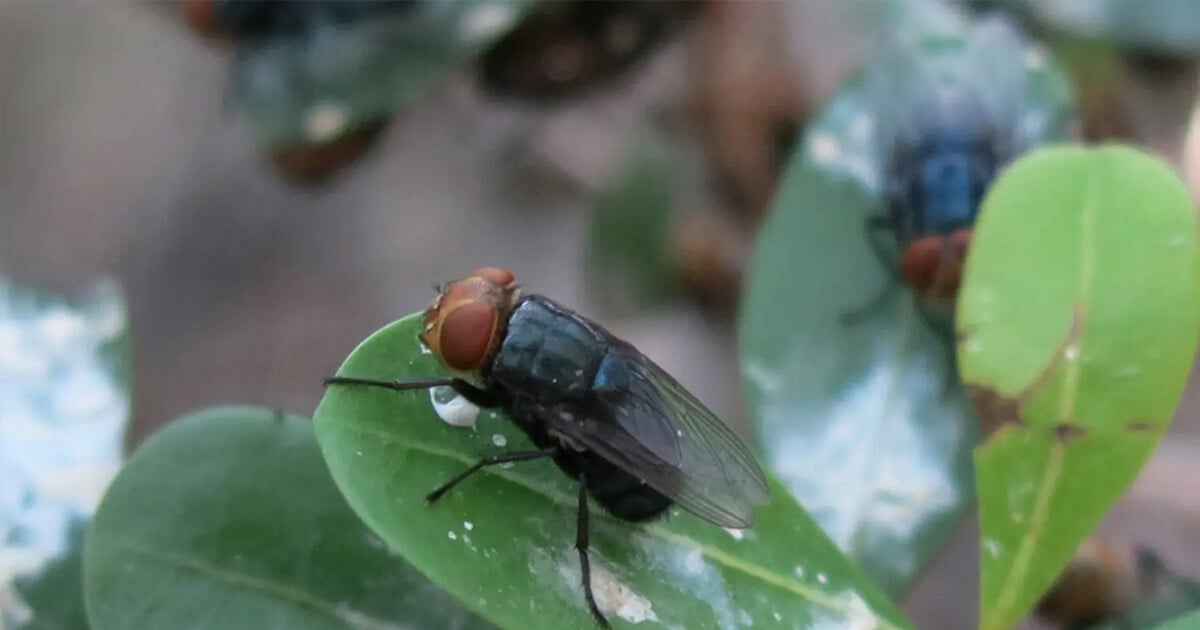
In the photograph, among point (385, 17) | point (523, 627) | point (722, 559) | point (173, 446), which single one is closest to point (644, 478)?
point (722, 559)

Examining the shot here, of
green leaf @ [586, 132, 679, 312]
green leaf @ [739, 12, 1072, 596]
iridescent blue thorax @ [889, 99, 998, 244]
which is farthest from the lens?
green leaf @ [586, 132, 679, 312]

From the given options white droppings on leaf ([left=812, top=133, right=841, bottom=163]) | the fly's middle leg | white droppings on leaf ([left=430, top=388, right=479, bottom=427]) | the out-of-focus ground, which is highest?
Result: white droppings on leaf ([left=812, top=133, right=841, bottom=163])

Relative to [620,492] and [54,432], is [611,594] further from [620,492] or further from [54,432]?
[54,432]

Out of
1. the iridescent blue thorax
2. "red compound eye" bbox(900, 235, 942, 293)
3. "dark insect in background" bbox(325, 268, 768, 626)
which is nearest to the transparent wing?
"dark insect in background" bbox(325, 268, 768, 626)

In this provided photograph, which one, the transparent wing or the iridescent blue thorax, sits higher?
the iridescent blue thorax

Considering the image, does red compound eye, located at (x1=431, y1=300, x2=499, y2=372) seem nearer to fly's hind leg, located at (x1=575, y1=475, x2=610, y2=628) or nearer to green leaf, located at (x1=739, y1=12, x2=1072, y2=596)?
fly's hind leg, located at (x1=575, y1=475, x2=610, y2=628)

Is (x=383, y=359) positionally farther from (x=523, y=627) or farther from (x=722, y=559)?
(x=722, y=559)
